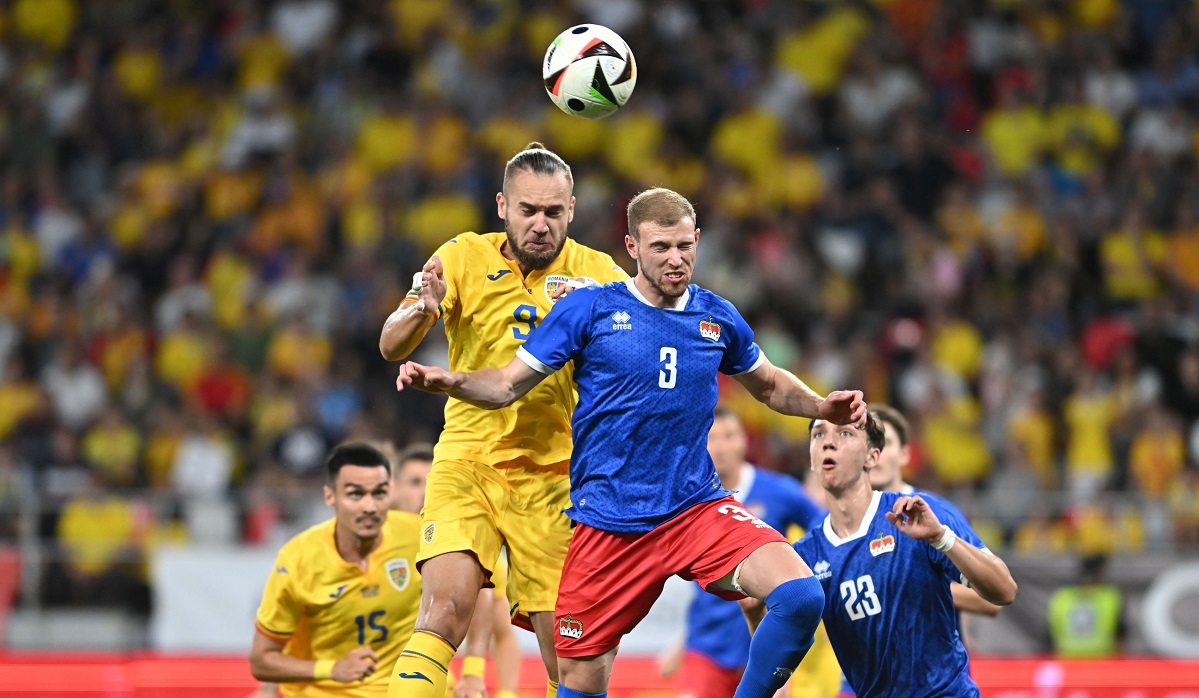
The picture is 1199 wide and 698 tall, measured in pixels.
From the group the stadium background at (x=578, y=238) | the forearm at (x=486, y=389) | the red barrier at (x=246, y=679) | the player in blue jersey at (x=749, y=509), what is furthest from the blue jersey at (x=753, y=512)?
the stadium background at (x=578, y=238)

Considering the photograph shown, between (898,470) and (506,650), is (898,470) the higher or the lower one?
the higher one

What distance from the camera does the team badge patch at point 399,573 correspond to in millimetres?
8109

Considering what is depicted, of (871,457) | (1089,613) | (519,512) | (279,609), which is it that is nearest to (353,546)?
(279,609)

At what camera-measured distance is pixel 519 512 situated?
6.90m

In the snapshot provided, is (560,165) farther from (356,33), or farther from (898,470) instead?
(356,33)

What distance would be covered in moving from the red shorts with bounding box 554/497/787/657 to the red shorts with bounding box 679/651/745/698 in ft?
9.81

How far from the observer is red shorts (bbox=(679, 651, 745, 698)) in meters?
9.19

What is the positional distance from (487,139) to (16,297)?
5507mm

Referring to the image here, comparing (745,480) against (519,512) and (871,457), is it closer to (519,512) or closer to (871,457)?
(871,457)

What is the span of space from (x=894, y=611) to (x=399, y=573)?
274cm

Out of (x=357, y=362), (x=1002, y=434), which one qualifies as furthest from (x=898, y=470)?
(x=357, y=362)

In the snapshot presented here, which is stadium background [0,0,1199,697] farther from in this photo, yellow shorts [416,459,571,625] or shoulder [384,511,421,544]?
yellow shorts [416,459,571,625]

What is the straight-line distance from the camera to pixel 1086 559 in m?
12.3

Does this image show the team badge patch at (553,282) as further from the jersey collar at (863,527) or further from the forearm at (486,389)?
the jersey collar at (863,527)
